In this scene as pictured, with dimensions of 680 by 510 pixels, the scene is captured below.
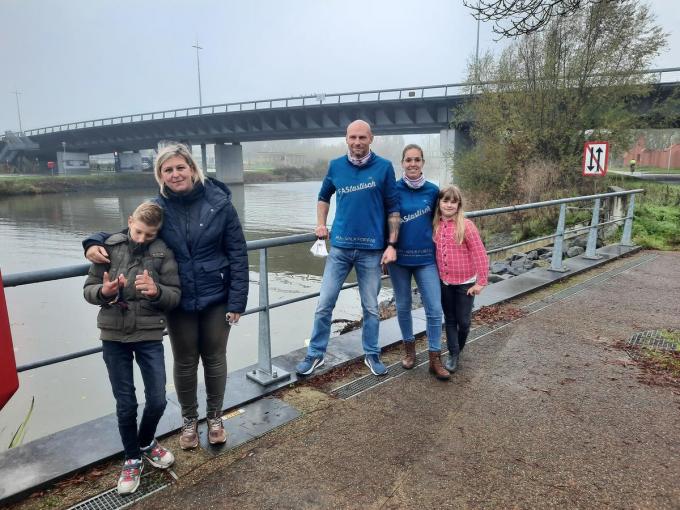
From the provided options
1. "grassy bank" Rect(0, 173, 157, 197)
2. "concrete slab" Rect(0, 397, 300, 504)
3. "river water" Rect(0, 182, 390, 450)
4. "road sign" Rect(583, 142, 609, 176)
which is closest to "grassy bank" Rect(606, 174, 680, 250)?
"road sign" Rect(583, 142, 609, 176)

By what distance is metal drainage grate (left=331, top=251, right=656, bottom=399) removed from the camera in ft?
11.9

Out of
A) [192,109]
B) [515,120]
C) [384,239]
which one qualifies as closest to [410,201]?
[384,239]

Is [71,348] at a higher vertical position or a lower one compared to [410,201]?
lower

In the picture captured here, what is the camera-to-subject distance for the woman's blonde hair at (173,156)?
2.53 m

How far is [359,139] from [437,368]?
6.13ft

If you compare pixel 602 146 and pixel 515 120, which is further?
pixel 515 120

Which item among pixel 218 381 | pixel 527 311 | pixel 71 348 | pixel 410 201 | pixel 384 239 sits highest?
pixel 410 201

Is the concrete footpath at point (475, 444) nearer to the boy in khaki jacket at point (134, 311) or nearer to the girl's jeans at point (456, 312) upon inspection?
the girl's jeans at point (456, 312)

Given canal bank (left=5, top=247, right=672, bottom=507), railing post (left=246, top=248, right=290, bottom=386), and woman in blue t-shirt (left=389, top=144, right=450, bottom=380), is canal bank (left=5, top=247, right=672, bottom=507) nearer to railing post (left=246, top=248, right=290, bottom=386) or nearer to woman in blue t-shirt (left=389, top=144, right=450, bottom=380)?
railing post (left=246, top=248, right=290, bottom=386)

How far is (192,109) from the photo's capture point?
4216cm

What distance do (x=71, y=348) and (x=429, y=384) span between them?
6507mm

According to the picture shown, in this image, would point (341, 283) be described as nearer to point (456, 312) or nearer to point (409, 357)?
point (409, 357)

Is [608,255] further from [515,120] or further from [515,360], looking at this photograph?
[515,120]

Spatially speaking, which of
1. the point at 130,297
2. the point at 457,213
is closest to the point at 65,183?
the point at 457,213
